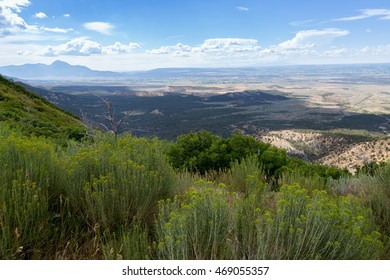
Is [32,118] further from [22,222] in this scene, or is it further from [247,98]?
[247,98]

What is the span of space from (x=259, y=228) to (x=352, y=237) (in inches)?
29.5

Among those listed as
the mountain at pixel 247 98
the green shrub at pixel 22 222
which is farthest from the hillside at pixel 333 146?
the mountain at pixel 247 98

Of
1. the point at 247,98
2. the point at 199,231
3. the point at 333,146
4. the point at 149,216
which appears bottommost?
the point at 333,146

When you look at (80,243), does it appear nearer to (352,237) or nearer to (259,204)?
(259,204)

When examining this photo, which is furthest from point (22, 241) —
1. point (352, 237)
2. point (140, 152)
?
point (352, 237)

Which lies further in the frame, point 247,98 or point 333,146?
point 247,98

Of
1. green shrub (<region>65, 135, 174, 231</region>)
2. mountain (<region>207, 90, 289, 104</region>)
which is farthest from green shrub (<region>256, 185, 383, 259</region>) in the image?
mountain (<region>207, 90, 289, 104</region>)

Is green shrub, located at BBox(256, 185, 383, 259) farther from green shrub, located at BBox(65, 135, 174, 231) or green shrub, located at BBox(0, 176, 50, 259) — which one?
green shrub, located at BBox(0, 176, 50, 259)

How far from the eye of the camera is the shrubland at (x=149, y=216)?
2.79 meters

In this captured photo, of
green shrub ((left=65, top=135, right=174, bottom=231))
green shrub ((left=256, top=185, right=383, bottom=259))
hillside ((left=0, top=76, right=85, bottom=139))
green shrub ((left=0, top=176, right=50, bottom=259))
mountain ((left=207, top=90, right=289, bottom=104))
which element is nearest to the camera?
green shrub ((left=256, top=185, right=383, bottom=259))

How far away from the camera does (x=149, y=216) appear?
4004 millimetres

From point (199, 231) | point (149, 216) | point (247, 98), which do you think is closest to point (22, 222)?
point (149, 216)

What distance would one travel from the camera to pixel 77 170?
12.9ft

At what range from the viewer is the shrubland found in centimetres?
279
